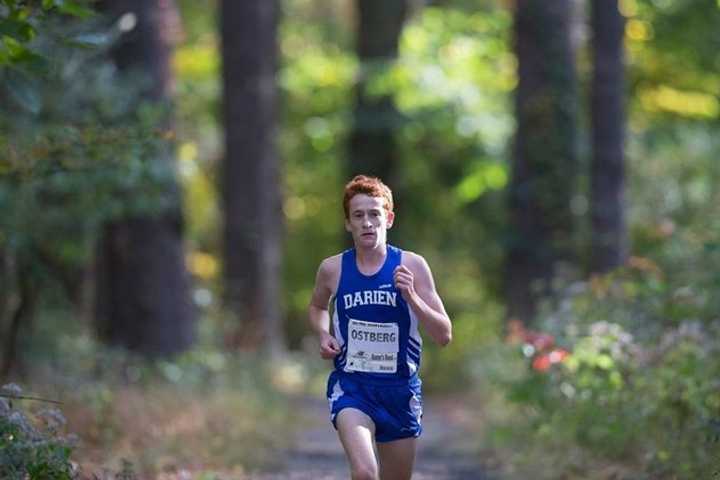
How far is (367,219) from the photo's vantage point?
7043 millimetres

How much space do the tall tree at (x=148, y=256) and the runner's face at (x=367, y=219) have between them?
8.21m

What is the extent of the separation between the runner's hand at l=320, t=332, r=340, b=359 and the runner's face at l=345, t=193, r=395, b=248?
1.63 ft

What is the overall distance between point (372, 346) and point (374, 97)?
20.0 m

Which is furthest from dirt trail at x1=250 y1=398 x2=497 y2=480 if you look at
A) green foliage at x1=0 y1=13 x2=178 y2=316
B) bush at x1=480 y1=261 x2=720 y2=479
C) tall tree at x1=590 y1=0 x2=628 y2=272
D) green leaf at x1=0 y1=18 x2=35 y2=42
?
green leaf at x1=0 y1=18 x2=35 y2=42

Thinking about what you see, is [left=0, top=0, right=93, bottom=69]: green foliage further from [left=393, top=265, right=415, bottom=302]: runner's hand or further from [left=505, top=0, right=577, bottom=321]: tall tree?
[left=505, top=0, right=577, bottom=321]: tall tree

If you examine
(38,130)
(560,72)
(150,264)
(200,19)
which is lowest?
(150,264)

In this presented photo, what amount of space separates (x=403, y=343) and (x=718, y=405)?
2.91 m

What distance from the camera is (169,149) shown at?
14.8 metres

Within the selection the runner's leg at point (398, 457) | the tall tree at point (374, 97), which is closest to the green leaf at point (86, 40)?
the runner's leg at point (398, 457)

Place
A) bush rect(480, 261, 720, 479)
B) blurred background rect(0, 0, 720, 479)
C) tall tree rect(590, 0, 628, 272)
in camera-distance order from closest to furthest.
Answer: bush rect(480, 261, 720, 479) → blurred background rect(0, 0, 720, 479) → tall tree rect(590, 0, 628, 272)

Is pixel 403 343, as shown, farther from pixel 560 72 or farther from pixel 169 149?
pixel 560 72

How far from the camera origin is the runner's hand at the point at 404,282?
6.88m

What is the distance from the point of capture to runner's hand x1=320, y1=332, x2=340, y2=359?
7.04m

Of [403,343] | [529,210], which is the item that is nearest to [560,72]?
[529,210]
